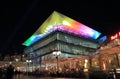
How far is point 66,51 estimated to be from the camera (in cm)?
6669

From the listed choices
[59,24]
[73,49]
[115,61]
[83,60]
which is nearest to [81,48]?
[73,49]

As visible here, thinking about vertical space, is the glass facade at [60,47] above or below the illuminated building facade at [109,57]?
above

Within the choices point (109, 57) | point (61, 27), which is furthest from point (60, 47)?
point (109, 57)

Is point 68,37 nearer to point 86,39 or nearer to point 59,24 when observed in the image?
point 59,24

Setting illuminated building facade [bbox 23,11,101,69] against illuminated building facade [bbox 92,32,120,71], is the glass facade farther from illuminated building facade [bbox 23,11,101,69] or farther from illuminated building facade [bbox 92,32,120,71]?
illuminated building facade [bbox 92,32,120,71]

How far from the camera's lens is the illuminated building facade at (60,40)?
66.2 metres

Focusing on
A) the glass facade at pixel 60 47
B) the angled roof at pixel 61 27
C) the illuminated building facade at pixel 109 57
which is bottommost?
the illuminated building facade at pixel 109 57

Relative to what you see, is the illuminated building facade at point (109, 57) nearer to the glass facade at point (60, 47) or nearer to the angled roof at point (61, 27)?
the glass facade at point (60, 47)

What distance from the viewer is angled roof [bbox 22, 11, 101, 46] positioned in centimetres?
6806

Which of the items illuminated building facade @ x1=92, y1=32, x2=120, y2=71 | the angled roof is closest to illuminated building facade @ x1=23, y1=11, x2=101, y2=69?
the angled roof

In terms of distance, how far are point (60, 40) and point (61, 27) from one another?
5.86m

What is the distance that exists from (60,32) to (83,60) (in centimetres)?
2821

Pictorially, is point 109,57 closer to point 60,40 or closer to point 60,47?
point 60,47

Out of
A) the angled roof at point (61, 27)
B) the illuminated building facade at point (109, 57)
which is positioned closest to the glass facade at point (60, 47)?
the angled roof at point (61, 27)
